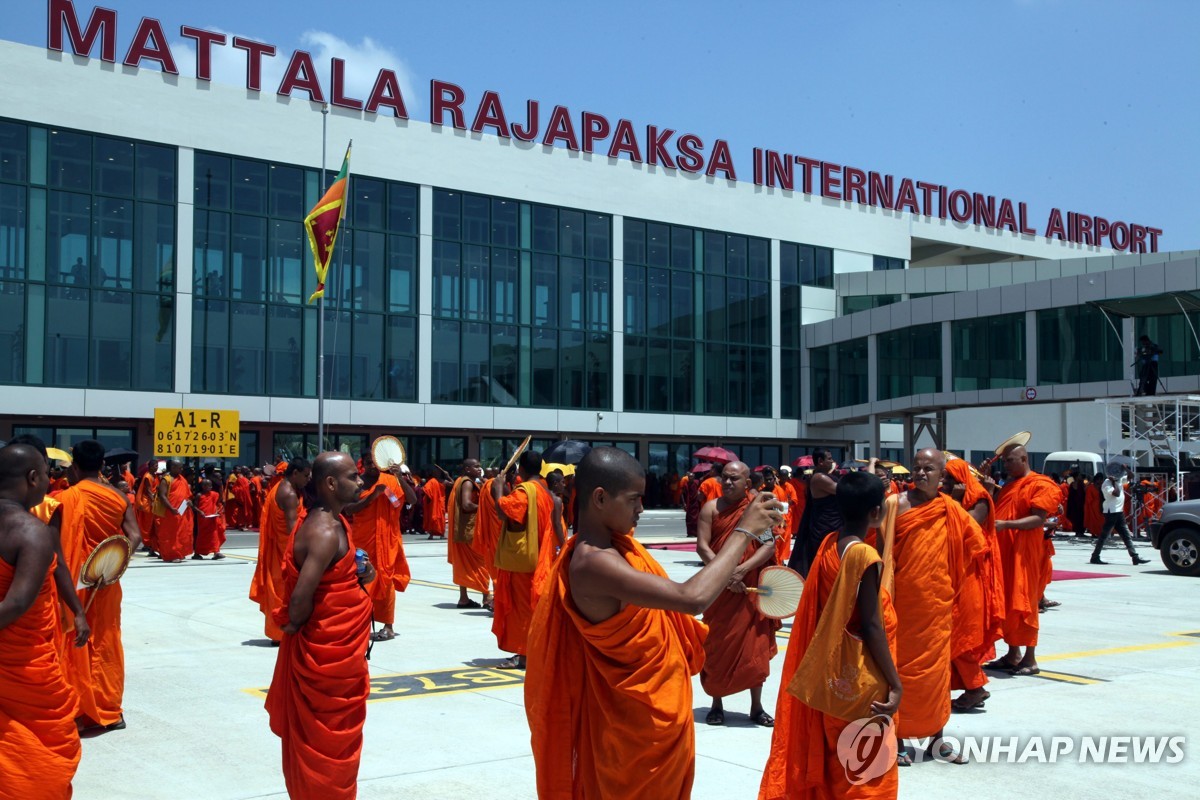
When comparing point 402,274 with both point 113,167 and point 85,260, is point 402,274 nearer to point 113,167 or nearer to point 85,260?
point 113,167

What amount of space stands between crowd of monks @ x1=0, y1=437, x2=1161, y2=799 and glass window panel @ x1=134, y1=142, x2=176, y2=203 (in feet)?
92.3

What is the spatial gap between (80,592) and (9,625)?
2.67 m

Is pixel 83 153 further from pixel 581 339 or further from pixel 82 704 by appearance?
pixel 82 704

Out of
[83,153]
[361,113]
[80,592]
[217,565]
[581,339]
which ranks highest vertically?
[361,113]

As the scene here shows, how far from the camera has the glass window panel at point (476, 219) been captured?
39.2m

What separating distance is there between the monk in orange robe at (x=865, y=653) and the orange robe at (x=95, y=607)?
14.4 ft

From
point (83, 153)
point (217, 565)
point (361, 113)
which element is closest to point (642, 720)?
point (217, 565)

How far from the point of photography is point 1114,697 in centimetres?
872

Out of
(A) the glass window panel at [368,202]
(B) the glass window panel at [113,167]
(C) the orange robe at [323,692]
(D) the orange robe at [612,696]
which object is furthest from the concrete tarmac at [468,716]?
(A) the glass window panel at [368,202]

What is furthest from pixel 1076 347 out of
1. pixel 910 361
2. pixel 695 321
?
pixel 695 321

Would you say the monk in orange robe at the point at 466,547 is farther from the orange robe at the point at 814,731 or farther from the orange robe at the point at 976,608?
the orange robe at the point at 814,731

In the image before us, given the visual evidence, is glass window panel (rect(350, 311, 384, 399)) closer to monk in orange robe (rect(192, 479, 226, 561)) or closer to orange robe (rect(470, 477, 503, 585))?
monk in orange robe (rect(192, 479, 226, 561))

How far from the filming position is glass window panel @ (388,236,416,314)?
37844 mm

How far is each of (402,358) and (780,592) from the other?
112ft
